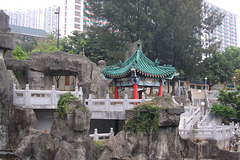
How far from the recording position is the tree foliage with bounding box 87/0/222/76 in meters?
29.9

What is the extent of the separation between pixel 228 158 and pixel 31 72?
15.5m

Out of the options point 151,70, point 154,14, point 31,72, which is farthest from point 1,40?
point 154,14

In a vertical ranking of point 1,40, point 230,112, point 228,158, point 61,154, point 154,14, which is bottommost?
point 228,158

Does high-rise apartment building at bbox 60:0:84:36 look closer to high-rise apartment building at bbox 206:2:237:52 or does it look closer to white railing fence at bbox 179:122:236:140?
white railing fence at bbox 179:122:236:140

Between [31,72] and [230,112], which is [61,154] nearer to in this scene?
[31,72]

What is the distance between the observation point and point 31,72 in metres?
21.6

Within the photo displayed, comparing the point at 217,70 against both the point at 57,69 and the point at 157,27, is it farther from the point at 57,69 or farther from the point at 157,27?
the point at 57,69

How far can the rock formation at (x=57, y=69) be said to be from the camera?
21.5 m

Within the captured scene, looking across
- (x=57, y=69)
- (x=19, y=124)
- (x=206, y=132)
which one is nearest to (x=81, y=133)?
(x=19, y=124)

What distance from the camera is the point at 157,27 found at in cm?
3000

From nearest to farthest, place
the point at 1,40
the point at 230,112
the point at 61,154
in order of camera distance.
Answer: the point at 61,154 → the point at 1,40 → the point at 230,112

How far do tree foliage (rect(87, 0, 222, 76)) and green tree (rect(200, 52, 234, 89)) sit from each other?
17.8 feet

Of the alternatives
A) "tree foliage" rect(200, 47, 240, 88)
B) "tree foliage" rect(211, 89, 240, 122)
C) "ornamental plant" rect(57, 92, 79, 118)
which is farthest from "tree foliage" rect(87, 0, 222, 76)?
"ornamental plant" rect(57, 92, 79, 118)

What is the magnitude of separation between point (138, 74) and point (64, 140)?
722cm
